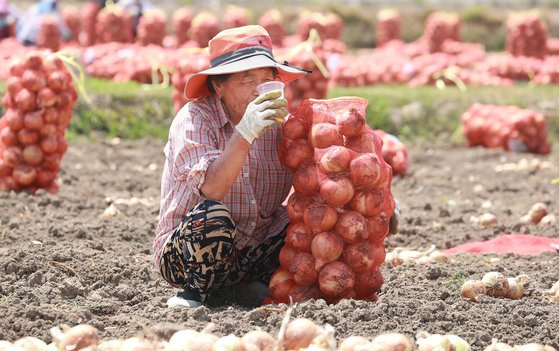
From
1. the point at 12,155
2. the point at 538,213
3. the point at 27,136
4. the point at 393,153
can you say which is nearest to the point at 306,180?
the point at 538,213

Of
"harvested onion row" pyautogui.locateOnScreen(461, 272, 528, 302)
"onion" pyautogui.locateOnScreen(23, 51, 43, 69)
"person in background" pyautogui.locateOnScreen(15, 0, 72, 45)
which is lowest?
"harvested onion row" pyautogui.locateOnScreen(461, 272, 528, 302)

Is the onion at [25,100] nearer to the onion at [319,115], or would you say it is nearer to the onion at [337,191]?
the onion at [319,115]

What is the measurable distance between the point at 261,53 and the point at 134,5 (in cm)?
1345

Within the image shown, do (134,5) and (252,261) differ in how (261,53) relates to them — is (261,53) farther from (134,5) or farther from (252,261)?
(134,5)

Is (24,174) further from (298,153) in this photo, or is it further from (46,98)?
(298,153)

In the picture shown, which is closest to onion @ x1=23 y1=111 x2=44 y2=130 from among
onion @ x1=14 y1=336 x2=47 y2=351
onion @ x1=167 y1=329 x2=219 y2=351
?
onion @ x1=14 y1=336 x2=47 y2=351

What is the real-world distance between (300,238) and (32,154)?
3114mm

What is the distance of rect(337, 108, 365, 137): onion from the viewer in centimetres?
385

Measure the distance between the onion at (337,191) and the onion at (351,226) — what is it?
55 millimetres

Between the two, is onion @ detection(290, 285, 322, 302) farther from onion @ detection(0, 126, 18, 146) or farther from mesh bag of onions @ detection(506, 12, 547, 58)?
mesh bag of onions @ detection(506, 12, 547, 58)

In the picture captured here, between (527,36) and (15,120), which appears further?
(527,36)

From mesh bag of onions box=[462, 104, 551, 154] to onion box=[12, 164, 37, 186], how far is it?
5254 mm

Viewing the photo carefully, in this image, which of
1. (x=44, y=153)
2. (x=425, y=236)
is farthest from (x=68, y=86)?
(x=425, y=236)

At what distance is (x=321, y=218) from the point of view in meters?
3.79
